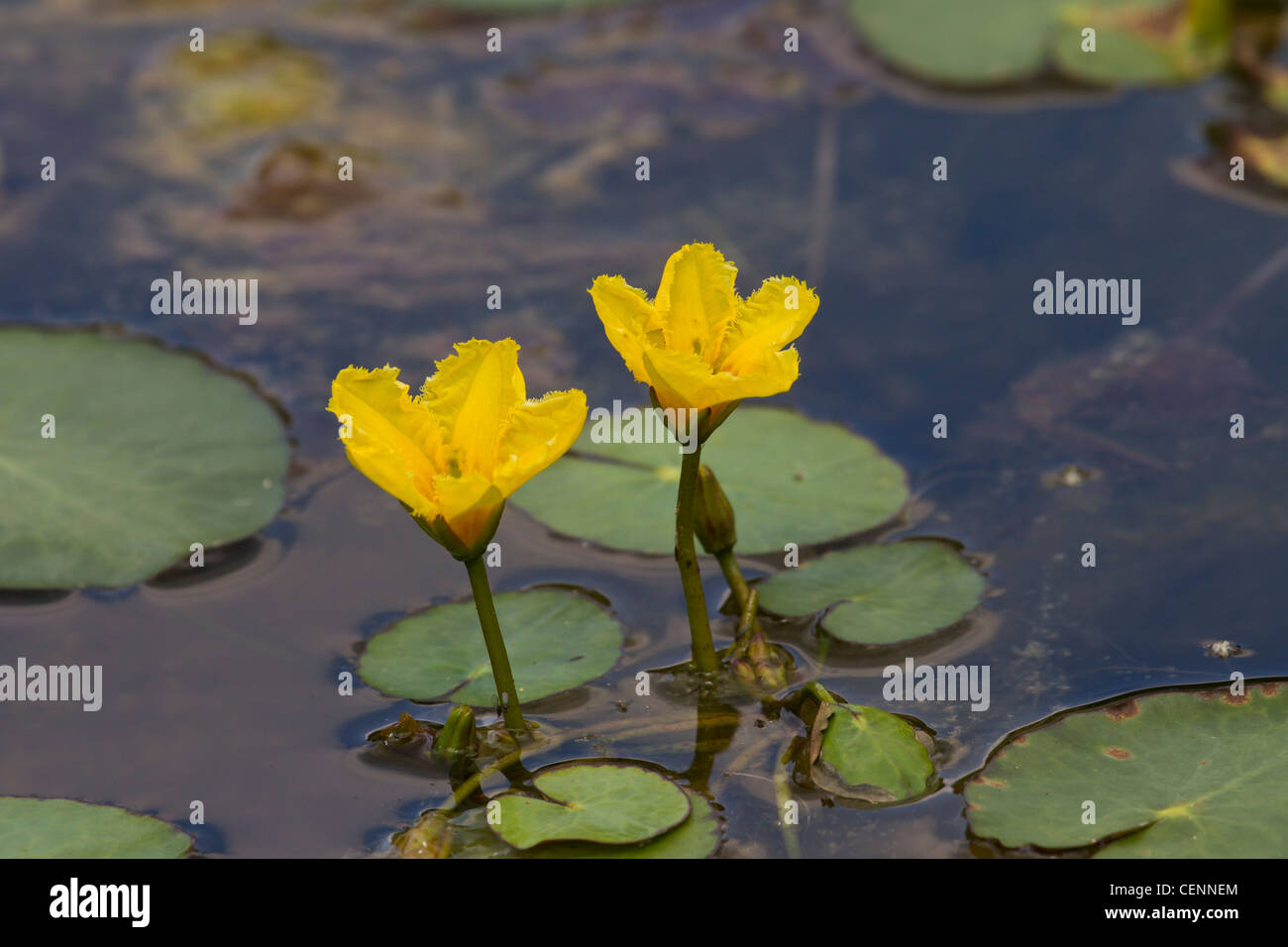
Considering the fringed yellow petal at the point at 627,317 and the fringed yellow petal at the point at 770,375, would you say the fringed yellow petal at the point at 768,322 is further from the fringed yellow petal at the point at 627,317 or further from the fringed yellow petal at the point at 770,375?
the fringed yellow petal at the point at 627,317

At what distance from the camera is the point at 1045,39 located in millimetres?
5152

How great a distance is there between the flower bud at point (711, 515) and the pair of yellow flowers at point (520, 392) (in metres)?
0.41

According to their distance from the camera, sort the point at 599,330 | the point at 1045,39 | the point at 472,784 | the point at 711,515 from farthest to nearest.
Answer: the point at 1045,39 < the point at 599,330 < the point at 711,515 < the point at 472,784

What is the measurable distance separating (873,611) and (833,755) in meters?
0.50

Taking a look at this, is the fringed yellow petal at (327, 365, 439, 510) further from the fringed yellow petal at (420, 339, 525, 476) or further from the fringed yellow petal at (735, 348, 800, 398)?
the fringed yellow petal at (735, 348, 800, 398)

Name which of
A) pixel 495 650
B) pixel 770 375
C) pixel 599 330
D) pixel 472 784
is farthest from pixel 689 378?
pixel 599 330

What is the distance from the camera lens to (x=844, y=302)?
4.11 m

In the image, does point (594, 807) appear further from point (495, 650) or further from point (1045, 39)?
point (1045, 39)

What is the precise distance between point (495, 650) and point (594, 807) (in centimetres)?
35

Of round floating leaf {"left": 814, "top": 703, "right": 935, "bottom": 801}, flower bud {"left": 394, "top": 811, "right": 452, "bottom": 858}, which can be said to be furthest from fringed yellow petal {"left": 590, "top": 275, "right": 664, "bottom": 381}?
flower bud {"left": 394, "top": 811, "right": 452, "bottom": 858}

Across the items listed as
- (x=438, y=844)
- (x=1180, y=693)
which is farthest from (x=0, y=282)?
(x=1180, y=693)

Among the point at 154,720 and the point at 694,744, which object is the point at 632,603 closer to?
the point at 694,744

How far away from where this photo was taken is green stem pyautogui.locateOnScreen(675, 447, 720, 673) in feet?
8.48

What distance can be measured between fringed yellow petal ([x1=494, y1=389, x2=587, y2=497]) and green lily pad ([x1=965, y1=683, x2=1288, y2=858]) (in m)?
1.01
